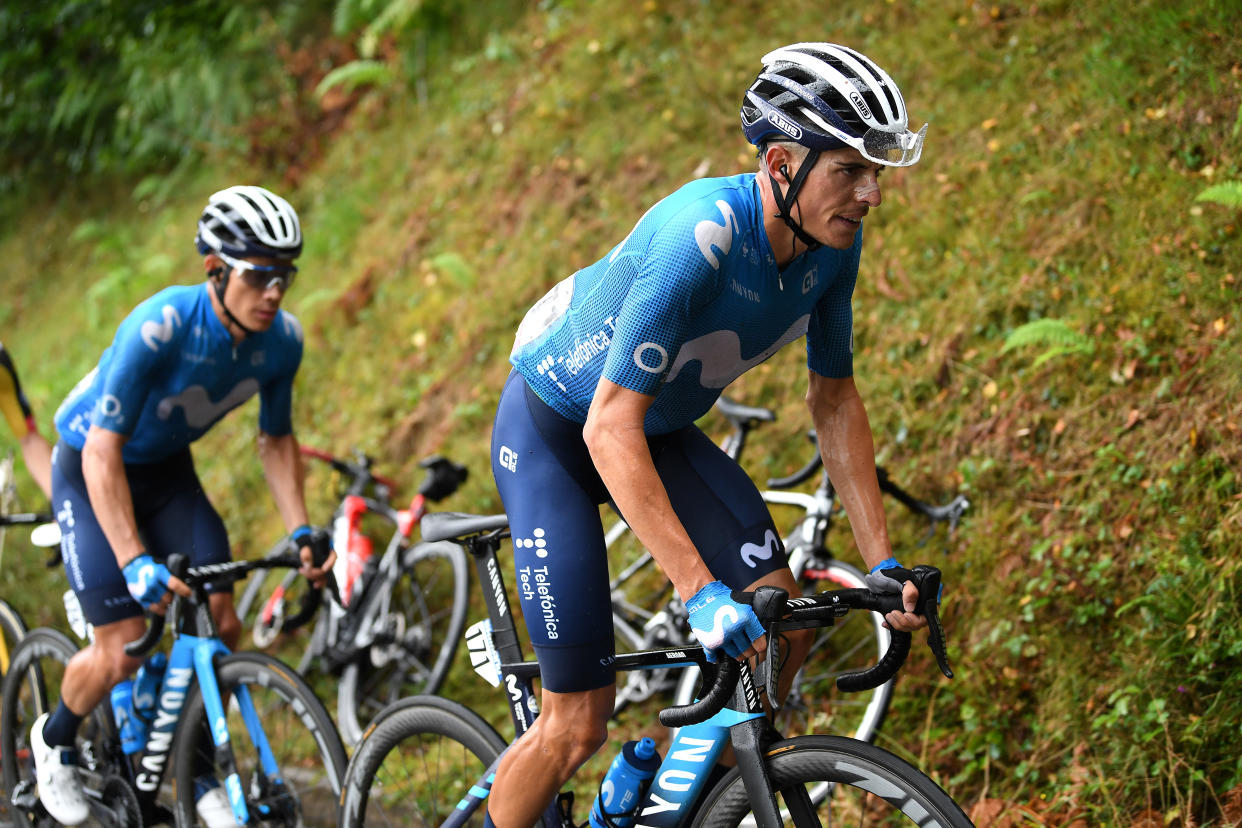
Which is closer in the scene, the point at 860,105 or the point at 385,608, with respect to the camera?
the point at 860,105

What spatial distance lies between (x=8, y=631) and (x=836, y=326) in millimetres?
5199

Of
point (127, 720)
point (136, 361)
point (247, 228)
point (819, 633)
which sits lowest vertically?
point (819, 633)

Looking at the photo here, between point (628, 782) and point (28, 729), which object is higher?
point (628, 782)

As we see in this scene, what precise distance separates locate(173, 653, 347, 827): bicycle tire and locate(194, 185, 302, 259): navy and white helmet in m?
1.70

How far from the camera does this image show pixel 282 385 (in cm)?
493

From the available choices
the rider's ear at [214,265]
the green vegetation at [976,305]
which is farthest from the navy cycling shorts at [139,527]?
the green vegetation at [976,305]

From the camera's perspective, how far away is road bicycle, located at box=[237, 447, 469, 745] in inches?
239

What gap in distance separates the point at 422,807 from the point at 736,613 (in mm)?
2659

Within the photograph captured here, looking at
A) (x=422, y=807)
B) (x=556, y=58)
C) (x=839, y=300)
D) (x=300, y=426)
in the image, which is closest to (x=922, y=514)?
(x=839, y=300)

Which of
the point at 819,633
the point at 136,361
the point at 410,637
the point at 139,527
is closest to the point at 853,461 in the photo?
the point at 819,633

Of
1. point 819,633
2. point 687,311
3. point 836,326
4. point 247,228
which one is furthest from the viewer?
point 819,633

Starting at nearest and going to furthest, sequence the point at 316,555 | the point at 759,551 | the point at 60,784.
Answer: the point at 759,551
the point at 316,555
the point at 60,784

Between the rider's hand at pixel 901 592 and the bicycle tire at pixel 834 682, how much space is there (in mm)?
1827

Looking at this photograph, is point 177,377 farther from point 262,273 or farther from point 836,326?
point 836,326
